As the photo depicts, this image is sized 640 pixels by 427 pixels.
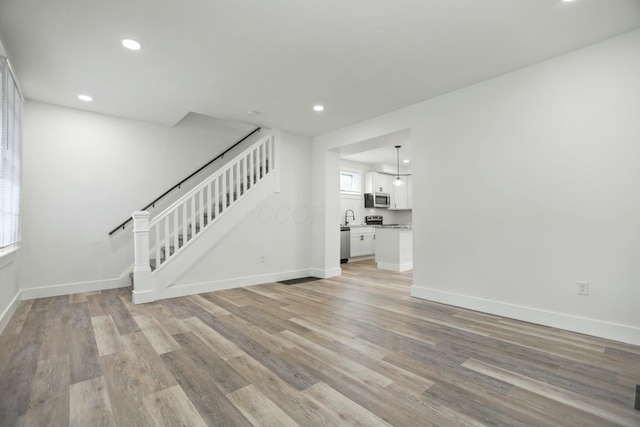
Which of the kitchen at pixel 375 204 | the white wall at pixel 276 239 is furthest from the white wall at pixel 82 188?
the kitchen at pixel 375 204

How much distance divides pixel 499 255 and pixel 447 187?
1.01m

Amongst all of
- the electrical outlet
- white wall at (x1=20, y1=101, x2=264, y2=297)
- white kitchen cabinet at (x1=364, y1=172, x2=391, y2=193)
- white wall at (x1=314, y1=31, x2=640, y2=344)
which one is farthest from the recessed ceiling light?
white kitchen cabinet at (x1=364, y1=172, x2=391, y2=193)

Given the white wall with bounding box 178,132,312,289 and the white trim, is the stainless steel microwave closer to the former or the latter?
the white trim

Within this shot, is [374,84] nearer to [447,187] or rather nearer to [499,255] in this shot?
[447,187]

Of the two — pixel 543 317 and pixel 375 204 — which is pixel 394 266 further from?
pixel 543 317

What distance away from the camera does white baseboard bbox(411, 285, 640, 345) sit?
2.60 meters

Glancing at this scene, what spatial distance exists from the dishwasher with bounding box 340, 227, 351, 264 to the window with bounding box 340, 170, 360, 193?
1363mm

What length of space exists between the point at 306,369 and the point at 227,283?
2.90 meters

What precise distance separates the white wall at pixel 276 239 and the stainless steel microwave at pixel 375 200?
10.8 feet

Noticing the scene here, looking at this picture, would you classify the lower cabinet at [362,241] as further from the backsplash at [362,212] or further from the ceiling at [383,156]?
the ceiling at [383,156]

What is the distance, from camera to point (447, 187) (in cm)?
382

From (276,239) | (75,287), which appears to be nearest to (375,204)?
(276,239)

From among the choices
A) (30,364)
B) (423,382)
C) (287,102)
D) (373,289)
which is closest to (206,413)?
(423,382)

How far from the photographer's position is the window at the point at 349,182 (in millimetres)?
8516
